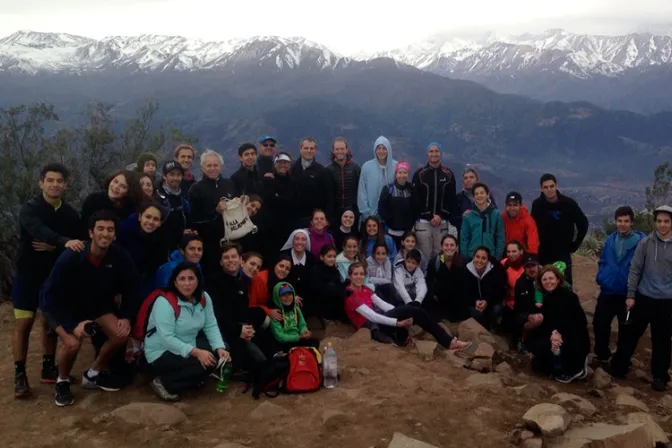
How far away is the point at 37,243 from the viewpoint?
6055mm

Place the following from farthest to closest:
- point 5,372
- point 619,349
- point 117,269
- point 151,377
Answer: point 619,349
point 5,372
point 151,377
point 117,269

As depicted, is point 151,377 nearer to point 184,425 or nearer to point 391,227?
point 184,425

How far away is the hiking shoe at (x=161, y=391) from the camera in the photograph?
6.08 m

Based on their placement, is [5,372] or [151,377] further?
[5,372]

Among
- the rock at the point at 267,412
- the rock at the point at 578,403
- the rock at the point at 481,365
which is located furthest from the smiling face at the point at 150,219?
the rock at the point at 578,403

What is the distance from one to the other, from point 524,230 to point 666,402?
327 cm

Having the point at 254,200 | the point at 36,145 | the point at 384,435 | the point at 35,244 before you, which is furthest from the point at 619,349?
the point at 36,145

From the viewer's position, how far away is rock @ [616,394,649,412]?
638cm

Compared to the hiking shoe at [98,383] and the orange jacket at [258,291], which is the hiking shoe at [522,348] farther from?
the hiking shoe at [98,383]

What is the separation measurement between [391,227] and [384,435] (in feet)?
16.0

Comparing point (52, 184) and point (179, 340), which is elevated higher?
point (52, 184)

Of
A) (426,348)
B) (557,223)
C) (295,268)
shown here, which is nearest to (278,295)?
(295,268)

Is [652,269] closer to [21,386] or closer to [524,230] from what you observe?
[524,230]

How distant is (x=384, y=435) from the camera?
17.2 feet
